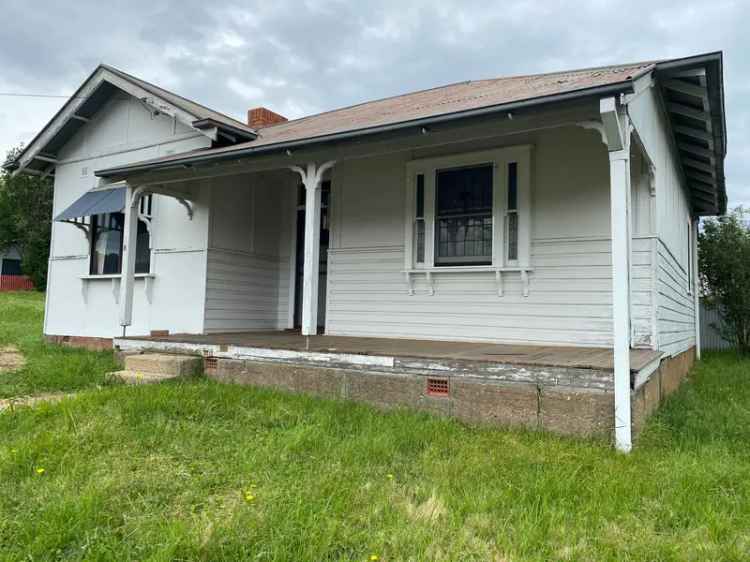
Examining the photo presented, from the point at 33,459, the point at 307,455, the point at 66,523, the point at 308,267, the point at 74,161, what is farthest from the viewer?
the point at 74,161

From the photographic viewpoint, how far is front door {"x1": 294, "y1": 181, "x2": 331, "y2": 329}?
879cm

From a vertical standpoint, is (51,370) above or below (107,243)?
below

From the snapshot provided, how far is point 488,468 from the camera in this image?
358 cm

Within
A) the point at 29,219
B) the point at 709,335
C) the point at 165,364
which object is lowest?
the point at 165,364

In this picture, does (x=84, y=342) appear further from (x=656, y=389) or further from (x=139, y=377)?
(x=656, y=389)

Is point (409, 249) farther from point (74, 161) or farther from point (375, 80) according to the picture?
point (375, 80)

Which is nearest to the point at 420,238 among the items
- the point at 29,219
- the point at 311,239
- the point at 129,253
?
the point at 311,239

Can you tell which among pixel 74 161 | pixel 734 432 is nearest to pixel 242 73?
pixel 74 161

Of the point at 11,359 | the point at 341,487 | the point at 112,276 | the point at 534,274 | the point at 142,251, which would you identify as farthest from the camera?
the point at 112,276

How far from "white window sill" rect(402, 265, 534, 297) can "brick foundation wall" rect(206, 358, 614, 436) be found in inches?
84.6

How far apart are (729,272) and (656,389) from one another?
9.59m

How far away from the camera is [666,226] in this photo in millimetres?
7016

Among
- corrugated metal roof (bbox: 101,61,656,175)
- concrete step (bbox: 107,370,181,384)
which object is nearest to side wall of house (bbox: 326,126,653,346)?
corrugated metal roof (bbox: 101,61,656,175)

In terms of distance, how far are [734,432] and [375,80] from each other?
18.1 m
